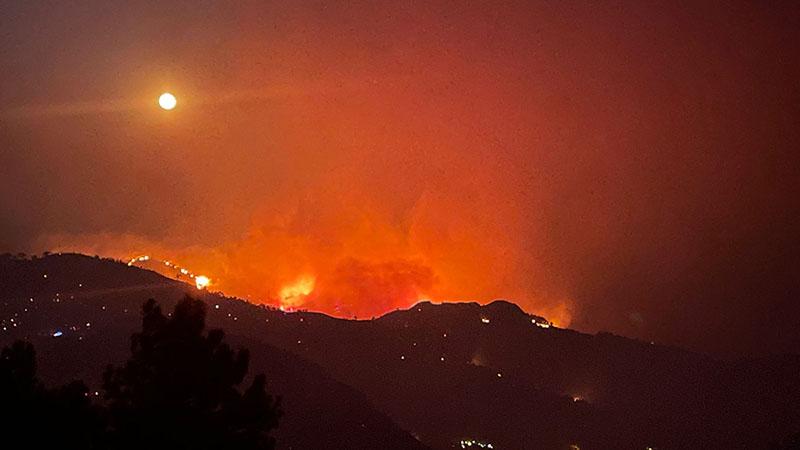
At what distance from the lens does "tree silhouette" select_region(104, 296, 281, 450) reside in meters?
23.3

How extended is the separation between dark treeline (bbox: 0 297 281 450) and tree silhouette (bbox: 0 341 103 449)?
0.09 feet

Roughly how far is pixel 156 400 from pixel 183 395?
866mm

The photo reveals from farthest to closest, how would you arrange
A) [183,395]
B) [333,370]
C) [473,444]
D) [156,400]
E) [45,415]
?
[333,370], [473,444], [183,395], [156,400], [45,415]

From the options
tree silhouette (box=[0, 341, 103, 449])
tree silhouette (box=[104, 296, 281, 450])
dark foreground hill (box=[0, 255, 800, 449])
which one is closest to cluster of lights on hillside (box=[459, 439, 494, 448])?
dark foreground hill (box=[0, 255, 800, 449])

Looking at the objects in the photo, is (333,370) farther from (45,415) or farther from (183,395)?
(45,415)

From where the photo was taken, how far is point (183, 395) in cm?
2427

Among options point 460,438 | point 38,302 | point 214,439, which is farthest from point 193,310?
point 38,302

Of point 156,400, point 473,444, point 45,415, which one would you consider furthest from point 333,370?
point 45,415

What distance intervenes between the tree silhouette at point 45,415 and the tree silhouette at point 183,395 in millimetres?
899

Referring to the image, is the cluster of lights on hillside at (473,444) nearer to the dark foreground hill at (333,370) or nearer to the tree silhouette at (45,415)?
the dark foreground hill at (333,370)

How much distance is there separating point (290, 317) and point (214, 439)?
5934 inches

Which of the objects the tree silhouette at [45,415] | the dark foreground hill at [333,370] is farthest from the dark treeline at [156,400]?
the dark foreground hill at [333,370]

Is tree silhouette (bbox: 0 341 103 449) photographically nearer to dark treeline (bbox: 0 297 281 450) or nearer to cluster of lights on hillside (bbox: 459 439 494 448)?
dark treeline (bbox: 0 297 281 450)

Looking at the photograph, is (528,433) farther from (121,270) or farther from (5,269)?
(5,269)
